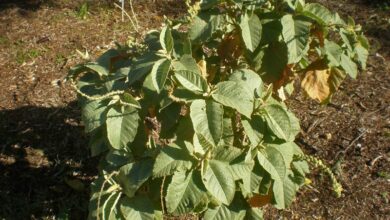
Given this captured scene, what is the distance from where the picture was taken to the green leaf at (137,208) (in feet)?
5.84

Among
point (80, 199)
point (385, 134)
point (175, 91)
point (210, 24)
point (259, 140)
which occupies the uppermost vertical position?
point (210, 24)

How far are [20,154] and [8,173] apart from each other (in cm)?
15

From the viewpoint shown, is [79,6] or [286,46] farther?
[79,6]

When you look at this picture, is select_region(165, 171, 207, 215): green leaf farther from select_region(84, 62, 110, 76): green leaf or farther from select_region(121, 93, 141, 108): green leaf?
select_region(84, 62, 110, 76): green leaf

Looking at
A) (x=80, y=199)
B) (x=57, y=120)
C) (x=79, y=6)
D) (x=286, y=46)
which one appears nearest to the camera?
(x=286, y=46)

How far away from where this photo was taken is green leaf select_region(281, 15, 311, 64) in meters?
1.78

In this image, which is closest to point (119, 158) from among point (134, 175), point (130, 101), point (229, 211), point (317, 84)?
point (134, 175)

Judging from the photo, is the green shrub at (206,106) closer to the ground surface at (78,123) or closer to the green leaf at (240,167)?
the green leaf at (240,167)

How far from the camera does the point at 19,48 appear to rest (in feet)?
13.9

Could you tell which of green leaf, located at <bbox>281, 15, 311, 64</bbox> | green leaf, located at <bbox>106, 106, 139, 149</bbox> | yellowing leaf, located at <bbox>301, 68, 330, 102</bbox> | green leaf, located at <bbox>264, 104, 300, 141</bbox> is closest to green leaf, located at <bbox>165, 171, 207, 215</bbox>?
green leaf, located at <bbox>106, 106, 139, 149</bbox>

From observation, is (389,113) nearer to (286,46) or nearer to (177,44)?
(286,46)

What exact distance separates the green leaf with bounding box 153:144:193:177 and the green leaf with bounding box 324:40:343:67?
2.16ft

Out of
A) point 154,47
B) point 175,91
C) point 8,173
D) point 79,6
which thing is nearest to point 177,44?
point 154,47

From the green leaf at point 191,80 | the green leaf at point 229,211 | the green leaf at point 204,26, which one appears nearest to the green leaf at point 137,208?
the green leaf at point 229,211
